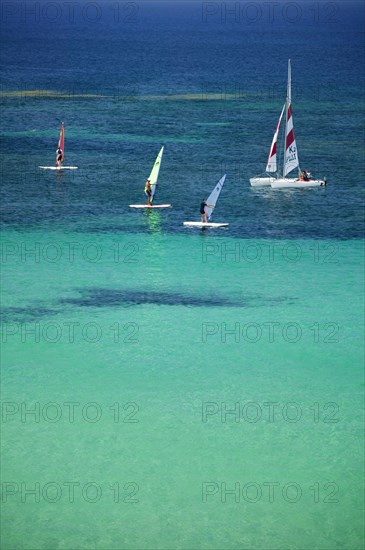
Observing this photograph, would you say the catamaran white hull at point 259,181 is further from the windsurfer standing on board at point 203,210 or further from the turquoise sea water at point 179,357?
the windsurfer standing on board at point 203,210

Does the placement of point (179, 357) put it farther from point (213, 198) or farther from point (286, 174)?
point (286, 174)

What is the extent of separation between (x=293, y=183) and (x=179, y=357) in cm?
3228

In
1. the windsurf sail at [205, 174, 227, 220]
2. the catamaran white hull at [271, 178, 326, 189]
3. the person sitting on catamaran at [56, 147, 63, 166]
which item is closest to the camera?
the windsurf sail at [205, 174, 227, 220]

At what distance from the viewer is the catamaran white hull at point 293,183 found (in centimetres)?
7188

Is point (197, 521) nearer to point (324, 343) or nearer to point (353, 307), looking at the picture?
point (324, 343)

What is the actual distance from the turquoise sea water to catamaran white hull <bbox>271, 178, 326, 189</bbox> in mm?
1287

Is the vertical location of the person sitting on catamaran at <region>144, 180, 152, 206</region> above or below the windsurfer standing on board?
above

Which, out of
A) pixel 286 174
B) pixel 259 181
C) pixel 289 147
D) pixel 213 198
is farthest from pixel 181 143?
pixel 213 198

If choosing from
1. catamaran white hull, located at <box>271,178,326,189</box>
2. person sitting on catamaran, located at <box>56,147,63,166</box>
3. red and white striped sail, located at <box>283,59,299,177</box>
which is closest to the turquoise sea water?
person sitting on catamaran, located at <box>56,147,63,166</box>

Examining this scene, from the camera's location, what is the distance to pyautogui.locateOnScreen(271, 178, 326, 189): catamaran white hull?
7188cm

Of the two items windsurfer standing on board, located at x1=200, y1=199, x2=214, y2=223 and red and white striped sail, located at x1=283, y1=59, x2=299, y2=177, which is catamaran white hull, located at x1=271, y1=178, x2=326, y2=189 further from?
windsurfer standing on board, located at x1=200, y1=199, x2=214, y2=223

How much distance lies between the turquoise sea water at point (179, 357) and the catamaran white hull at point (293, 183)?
129 centimetres

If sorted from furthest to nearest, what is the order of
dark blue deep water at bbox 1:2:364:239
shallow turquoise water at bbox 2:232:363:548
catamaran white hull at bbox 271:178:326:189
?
catamaran white hull at bbox 271:178:326:189
dark blue deep water at bbox 1:2:364:239
shallow turquoise water at bbox 2:232:363:548

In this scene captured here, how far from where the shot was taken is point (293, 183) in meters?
71.9
